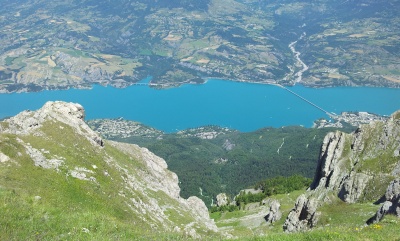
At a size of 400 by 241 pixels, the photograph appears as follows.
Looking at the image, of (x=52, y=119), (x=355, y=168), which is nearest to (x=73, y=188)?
(x=52, y=119)

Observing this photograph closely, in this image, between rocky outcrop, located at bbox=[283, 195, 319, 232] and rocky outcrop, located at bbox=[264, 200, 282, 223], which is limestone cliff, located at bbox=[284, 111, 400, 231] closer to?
rocky outcrop, located at bbox=[283, 195, 319, 232]

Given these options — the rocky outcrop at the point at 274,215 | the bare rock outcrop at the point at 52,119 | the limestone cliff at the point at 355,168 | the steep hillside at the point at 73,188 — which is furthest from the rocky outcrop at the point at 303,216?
the bare rock outcrop at the point at 52,119

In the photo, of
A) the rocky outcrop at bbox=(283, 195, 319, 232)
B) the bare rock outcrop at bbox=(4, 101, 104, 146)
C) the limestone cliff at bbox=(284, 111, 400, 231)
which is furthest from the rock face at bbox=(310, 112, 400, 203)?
the bare rock outcrop at bbox=(4, 101, 104, 146)

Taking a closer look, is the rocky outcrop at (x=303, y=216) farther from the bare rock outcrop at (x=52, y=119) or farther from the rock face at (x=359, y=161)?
the bare rock outcrop at (x=52, y=119)

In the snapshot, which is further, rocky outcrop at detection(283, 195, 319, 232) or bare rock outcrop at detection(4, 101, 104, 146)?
bare rock outcrop at detection(4, 101, 104, 146)

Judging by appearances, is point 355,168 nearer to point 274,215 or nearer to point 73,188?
point 274,215
